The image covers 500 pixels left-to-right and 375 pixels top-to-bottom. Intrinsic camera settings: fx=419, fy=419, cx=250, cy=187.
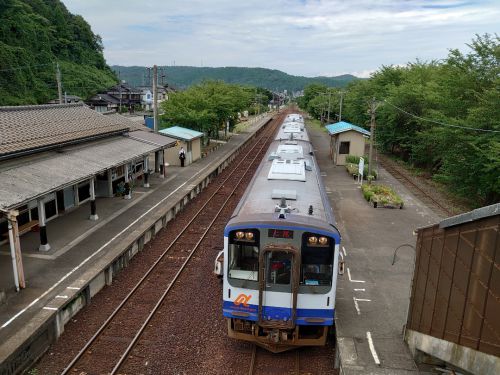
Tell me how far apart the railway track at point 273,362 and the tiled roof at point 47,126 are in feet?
26.9

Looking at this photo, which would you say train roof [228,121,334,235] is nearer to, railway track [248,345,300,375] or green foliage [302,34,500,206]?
railway track [248,345,300,375]

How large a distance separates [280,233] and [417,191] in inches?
615

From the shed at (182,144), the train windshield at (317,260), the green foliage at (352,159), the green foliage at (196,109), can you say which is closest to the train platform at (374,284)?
the train windshield at (317,260)

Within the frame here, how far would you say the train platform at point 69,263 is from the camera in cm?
754

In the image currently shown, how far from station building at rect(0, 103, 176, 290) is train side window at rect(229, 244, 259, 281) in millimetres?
4800

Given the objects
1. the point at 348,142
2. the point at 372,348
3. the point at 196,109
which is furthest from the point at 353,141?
the point at 372,348

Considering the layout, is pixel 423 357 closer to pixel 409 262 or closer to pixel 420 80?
pixel 409 262

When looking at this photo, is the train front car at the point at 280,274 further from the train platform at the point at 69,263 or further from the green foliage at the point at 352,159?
the green foliage at the point at 352,159

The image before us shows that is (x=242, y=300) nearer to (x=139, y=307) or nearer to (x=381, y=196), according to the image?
(x=139, y=307)

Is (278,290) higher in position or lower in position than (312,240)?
lower

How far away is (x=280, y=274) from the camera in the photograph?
7.00 meters

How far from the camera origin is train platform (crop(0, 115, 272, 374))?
7.54 meters

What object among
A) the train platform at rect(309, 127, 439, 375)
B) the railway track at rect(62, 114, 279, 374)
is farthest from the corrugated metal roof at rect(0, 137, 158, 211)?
the train platform at rect(309, 127, 439, 375)

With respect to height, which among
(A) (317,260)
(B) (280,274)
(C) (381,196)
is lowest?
(C) (381,196)
